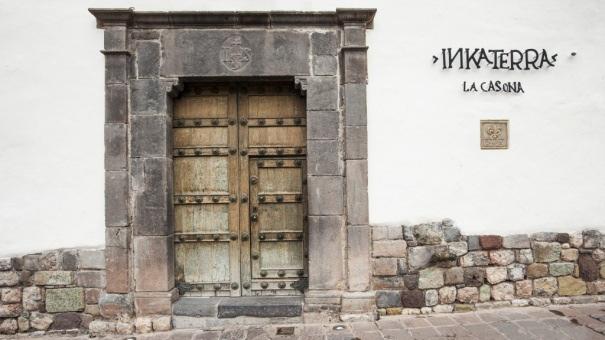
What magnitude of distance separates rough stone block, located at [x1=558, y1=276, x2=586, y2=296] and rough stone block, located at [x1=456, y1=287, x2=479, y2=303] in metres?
0.90

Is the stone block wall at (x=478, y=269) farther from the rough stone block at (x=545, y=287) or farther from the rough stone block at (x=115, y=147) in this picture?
the rough stone block at (x=115, y=147)

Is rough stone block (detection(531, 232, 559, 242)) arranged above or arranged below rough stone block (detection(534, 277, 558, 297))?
above

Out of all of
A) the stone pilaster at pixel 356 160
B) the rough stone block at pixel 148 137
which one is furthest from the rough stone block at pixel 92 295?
the stone pilaster at pixel 356 160

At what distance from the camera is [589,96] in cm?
388

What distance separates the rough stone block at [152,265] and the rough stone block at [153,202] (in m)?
0.08

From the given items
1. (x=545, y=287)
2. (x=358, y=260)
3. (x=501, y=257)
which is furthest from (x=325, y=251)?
(x=545, y=287)

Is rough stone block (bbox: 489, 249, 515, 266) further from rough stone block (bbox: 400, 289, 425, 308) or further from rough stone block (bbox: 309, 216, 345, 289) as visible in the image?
rough stone block (bbox: 309, 216, 345, 289)

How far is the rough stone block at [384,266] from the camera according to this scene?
12.1ft

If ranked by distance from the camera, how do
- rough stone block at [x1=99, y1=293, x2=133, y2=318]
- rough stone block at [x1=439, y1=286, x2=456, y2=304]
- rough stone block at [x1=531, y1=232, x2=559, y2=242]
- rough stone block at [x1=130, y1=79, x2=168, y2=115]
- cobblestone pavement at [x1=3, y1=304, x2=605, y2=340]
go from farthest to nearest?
rough stone block at [x1=531, y1=232, x2=559, y2=242] → rough stone block at [x1=439, y1=286, x2=456, y2=304] → rough stone block at [x1=130, y1=79, x2=168, y2=115] → rough stone block at [x1=99, y1=293, x2=133, y2=318] → cobblestone pavement at [x1=3, y1=304, x2=605, y2=340]

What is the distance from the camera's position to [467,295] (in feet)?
12.3

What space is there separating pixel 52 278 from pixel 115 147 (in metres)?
1.34

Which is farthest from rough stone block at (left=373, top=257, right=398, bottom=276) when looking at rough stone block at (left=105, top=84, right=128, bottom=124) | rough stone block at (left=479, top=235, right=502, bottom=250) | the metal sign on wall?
rough stone block at (left=105, top=84, right=128, bottom=124)

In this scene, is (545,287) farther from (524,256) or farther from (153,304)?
(153,304)

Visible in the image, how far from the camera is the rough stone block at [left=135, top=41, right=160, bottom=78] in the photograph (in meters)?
3.62
